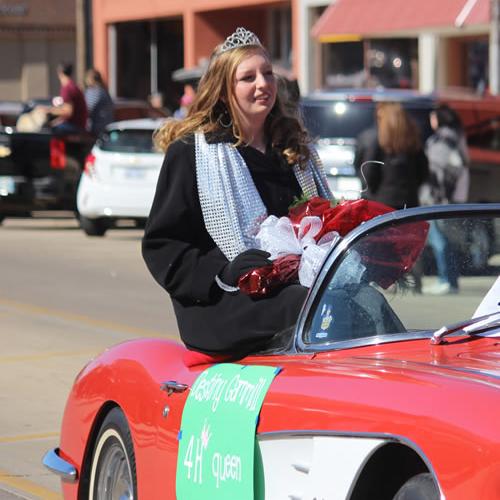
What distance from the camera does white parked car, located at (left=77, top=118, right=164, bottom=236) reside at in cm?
1955

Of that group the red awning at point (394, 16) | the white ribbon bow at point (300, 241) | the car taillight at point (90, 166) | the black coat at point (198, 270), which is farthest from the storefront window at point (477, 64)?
the white ribbon bow at point (300, 241)

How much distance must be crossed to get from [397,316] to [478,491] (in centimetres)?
116

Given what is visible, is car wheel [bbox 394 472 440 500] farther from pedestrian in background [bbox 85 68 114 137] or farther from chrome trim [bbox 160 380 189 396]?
pedestrian in background [bbox 85 68 114 137]

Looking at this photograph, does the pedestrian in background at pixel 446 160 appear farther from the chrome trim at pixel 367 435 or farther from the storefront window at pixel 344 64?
the storefront window at pixel 344 64

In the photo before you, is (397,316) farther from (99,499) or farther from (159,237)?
(99,499)

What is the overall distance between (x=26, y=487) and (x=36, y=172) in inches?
587

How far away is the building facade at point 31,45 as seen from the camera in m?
53.3

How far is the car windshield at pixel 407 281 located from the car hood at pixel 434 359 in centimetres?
7

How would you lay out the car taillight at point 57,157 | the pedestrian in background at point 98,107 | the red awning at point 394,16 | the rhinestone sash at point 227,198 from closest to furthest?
the rhinestone sash at point 227,198, the car taillight at point 57,157, the pedestrian in background at point 98,107, the red awning at point 394,16

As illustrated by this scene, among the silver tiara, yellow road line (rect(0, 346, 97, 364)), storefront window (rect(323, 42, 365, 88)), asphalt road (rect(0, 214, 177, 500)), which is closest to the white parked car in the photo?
asphalt road (rect(0, 214, 177, 500))

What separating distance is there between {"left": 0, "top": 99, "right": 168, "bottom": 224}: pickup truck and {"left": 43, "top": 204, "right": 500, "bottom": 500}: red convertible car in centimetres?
1593

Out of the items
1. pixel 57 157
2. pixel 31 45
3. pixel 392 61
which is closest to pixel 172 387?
pixel 57 157

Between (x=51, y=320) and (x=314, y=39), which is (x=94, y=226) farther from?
(x=314, y=39)

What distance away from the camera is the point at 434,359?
409 cm
